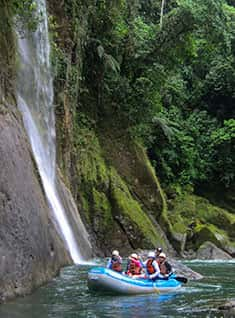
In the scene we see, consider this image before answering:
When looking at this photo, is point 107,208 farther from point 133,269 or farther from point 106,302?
point 106,302

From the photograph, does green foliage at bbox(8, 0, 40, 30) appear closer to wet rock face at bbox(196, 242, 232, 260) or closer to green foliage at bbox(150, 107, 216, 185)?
wet rock face at bbox(196, 242, 232, 260)

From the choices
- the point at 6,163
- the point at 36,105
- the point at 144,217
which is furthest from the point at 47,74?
the point at 6,163

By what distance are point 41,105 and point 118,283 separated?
9.35 metres

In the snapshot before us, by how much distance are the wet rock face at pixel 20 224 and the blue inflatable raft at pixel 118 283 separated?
1041 mm

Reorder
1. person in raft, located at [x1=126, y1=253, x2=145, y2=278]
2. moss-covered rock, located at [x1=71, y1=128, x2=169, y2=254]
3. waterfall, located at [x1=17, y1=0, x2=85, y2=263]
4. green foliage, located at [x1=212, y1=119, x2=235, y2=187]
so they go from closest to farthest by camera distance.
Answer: person in raft, located at [x1=126, y1=253, x2=145, y2=278], waterfall, located at [x1=17, y1=0, x2=85, y2=263], moss-covered rock, located at [x1=71, y1=128, x2=169, y2=254], green foliage, located at [x1=212, y1=119, x2=235, y2=187]

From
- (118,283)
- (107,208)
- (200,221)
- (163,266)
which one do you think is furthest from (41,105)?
(200,221)

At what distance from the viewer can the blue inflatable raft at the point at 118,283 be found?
12.0 m

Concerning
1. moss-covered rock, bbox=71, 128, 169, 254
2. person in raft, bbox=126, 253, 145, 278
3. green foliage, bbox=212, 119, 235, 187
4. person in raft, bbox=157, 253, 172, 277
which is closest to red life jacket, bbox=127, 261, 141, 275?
person in raft, bbox=126, 253, 145, 278

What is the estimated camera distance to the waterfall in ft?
56.6

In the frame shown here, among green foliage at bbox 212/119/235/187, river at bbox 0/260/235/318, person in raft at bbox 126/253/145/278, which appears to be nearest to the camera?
river at bbox 0/260/235/318

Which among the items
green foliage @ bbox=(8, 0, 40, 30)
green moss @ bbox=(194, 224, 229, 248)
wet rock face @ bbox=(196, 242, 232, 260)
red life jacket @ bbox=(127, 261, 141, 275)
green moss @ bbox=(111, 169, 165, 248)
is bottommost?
wet rock face @ bbox=(196, 242, 232, 260)

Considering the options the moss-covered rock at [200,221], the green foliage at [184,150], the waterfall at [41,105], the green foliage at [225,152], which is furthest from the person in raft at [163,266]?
the green foliage at [225,152]

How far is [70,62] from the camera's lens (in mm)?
22359

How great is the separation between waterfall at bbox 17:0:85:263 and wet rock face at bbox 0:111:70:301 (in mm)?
3424
